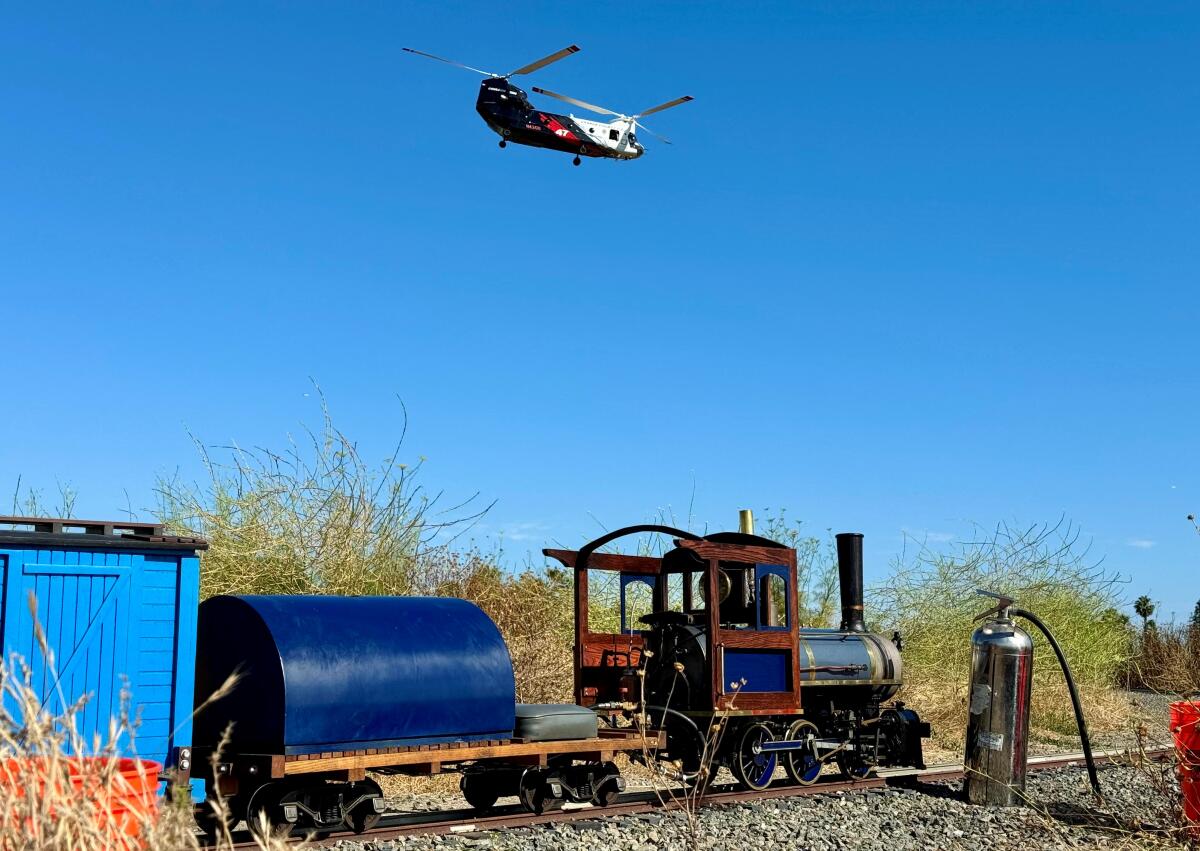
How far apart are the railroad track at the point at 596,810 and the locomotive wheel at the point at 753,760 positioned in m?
0.18

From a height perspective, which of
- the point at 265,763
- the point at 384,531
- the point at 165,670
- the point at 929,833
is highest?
the point at 384,531

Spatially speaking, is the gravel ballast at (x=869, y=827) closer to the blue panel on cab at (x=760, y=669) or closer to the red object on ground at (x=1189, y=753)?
the red object on ground at (x=1189, y=753)

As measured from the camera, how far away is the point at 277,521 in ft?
56.3

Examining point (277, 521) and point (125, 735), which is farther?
point (277, 521)

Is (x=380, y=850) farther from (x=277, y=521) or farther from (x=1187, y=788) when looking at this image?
(x=277, y=521)

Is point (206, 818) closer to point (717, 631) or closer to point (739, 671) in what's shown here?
point (717, 631)

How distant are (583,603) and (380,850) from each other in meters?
4.44

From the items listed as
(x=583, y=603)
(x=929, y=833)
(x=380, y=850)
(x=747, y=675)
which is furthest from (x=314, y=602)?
(x=929, y=833)

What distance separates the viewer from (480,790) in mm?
11805

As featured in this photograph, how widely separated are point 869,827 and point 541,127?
21.1 meters

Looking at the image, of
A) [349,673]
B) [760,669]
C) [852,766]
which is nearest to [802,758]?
[852,766]

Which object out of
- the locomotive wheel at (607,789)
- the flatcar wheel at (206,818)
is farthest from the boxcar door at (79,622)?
the locomotive wheel at (607,789)

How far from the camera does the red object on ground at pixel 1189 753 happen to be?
9898 millimetres

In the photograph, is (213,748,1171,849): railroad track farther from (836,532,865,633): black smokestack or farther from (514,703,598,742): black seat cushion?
(836,532,865,633): black smokestack
